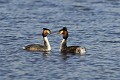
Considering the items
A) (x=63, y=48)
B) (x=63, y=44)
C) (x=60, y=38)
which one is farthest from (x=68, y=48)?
(x=60, y=38)

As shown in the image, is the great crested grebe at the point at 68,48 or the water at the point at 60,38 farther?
the great crested grebe at the point at 68,48

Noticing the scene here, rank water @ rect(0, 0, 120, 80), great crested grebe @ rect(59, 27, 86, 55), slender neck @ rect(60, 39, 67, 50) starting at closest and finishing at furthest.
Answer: water @ rect(0, 0, 120, 80) → great crested grebe @ rect(59, 27, 86, 55) → slender neck @ rect(60, 39, 67, 50)

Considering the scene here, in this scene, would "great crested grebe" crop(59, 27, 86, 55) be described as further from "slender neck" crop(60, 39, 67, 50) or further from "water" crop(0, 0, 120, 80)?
"water" crop(0, 0, 120, 80)

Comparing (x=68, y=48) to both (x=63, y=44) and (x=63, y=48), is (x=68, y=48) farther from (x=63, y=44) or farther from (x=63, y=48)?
(x=63, y=44)

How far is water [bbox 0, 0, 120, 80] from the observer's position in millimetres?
24891

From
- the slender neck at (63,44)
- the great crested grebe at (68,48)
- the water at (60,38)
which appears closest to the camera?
the water at (60,38)

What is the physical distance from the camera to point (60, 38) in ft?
105

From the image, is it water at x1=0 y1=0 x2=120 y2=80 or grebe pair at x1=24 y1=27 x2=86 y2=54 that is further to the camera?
grebe pair at x1=24 y1=27 x2=86 y2=54

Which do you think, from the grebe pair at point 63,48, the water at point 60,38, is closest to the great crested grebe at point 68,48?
the grebe pair at point 63,48

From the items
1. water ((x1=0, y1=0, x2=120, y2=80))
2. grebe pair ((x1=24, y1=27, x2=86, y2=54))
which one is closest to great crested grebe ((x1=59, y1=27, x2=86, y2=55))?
grebe pair ((x1=24, y1=27, x2=86, y2=54))

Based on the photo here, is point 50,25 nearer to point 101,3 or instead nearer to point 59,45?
point 59,45

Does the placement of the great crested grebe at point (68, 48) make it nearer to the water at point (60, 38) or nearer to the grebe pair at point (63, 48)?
the grebe pair at point (63, 48)

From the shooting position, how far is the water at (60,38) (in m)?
24.9

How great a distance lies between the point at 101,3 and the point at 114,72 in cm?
1909
